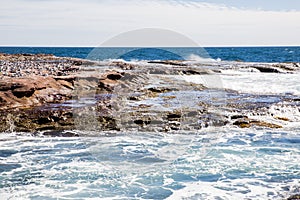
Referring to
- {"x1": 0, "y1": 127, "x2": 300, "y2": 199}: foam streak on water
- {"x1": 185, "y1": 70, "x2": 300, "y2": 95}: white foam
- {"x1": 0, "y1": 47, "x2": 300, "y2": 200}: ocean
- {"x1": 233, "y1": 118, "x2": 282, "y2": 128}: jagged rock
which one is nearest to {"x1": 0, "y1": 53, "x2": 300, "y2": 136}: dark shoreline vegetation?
{"x1": 233, "y1": 118, "x2": 282, "y2": 128}: jagged rock

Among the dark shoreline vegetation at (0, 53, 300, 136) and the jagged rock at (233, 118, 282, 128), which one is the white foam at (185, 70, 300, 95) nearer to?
the dark shoreline vegetation at (0, 53, 300, 136)

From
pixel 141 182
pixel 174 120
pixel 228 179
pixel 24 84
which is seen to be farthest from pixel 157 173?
pixel 24 84

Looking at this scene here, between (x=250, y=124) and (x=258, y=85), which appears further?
(x=258, y=85)

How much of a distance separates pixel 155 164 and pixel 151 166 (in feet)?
0.88

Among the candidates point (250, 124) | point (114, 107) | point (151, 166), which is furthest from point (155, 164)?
point (114, 107)

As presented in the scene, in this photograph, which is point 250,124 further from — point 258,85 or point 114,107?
point 258,85

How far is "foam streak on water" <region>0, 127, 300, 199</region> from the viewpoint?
34.4 feet

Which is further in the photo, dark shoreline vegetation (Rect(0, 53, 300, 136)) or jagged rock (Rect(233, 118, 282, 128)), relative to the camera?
jagged rock (Rect(233, 118, 282, 128))

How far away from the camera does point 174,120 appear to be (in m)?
18.7

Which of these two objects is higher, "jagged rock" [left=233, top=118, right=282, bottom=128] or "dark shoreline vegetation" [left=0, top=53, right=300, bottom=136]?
"dark shoreline vegetation" [left=0, top=53, right=300, bottom=136]

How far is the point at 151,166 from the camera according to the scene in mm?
12844

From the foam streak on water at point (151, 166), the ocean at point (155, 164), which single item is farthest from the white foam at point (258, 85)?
the foam streak on water at point (151, 166)

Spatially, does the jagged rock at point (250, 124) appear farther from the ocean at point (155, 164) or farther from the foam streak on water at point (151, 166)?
the foam streak on water at point (151, 166)

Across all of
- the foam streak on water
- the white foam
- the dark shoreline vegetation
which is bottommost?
the foam streak on water
